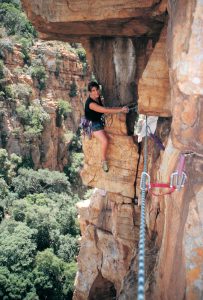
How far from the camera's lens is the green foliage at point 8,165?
22.6m

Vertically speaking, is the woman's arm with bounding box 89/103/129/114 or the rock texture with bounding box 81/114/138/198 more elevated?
the woman's arm with bounding box 89/103/129/114

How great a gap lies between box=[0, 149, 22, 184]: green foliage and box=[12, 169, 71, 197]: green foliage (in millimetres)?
525

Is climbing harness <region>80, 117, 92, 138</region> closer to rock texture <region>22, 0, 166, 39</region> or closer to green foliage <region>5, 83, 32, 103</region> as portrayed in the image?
rock texture <region>22, 0, 166, 39</region>

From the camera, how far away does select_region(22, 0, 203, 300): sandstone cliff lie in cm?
360

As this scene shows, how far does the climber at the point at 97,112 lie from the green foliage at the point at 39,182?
1629 cm

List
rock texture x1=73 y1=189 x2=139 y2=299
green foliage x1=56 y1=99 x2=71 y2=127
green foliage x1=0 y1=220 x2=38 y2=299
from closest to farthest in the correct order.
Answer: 1. rock texture x1=73 y1=189 x2=139 y2=299
2. green foliage x1=0 y1=220 x2=38 y2=299
3. green foliage x1=56 y1=99 x2=71 y2=127

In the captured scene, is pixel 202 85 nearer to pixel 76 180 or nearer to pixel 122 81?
pixel 122 81

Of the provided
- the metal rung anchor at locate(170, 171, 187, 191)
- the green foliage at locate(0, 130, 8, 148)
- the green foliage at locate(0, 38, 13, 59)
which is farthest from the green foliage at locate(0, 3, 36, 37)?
the metal rung anchor at locate(170, 171, 187, 191)

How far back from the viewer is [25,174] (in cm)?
2311

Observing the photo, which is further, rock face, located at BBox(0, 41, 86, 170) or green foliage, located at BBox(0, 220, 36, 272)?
rock face, located at BBox(0, 41, 86, 170)

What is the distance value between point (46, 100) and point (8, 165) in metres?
6.33

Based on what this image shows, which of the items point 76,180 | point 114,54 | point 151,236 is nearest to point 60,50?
point 76,180

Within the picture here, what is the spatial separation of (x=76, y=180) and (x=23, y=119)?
18.9 feet

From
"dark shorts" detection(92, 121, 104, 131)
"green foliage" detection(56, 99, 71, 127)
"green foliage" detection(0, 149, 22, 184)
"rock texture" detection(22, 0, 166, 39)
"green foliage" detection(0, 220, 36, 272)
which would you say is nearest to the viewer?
"rock texture" detection(22, 0, 166, 39)
